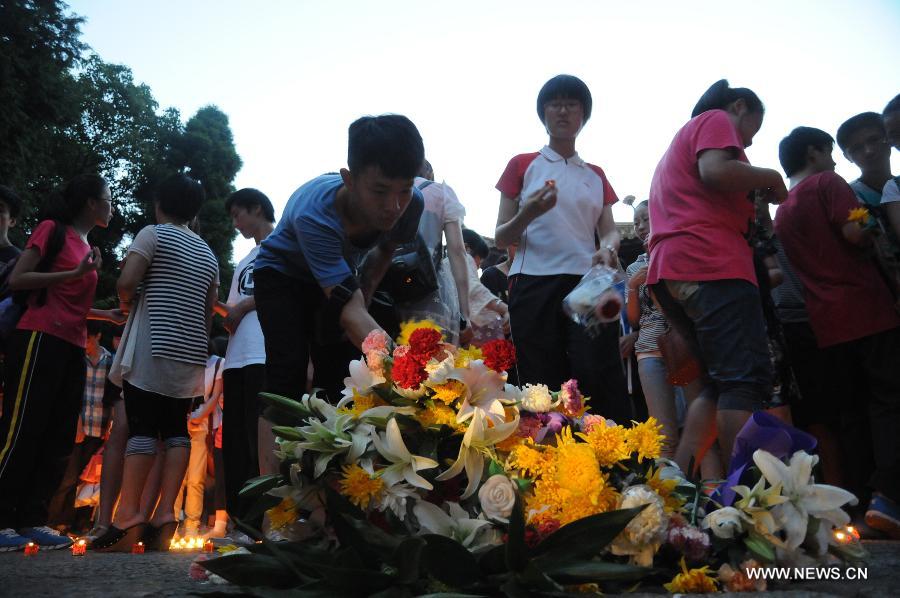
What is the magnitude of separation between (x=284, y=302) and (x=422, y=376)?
3.62 feet

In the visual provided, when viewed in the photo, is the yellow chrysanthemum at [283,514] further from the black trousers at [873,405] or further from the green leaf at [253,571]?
the black trousers at [873,405]

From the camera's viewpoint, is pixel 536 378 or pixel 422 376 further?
pixel 536 378

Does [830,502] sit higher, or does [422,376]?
[422,376]

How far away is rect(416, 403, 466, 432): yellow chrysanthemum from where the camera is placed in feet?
7.54

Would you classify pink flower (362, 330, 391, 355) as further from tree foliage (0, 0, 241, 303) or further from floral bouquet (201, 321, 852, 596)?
tree foliage (0, 0, 241, 303)

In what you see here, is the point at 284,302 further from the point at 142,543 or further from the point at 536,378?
the point at 142,543

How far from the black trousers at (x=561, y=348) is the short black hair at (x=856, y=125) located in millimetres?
1874

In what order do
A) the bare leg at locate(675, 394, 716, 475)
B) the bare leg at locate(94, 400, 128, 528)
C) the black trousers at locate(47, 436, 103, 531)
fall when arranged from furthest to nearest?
the black trousers at locate(47, 436, 103, 531) < the bare leg at locate(94, 400, 128, 528) < the bare leg at locate(675, 394, 716, 475)

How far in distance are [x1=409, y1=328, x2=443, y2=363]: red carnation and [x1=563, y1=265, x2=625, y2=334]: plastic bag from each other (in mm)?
1297

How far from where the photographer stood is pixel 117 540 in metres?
4.43

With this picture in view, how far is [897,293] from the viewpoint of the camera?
12.9 ft

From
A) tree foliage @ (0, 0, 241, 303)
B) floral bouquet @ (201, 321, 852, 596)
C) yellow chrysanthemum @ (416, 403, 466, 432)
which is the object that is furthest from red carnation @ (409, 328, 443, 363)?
tree foliage @ (0, 0, 241, 303)

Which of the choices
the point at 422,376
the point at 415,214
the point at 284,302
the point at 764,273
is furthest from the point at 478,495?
the point at 764,273

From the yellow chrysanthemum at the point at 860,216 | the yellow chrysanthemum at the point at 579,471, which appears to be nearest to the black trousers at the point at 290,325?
the yellow chrysanthemum at the point at 579,471
